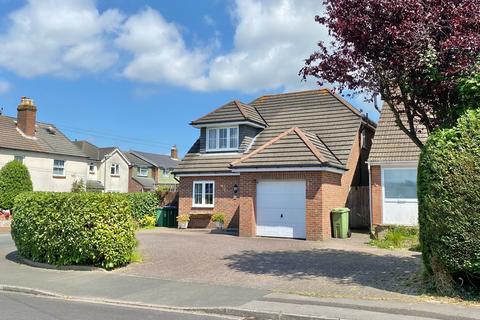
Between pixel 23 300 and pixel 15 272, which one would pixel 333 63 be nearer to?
pixel 23 300

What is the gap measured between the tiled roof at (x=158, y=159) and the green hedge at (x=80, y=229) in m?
48.6

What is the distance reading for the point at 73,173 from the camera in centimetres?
4156

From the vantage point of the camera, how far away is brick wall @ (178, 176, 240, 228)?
22.5 m

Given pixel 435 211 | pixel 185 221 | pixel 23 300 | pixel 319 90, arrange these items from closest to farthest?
pixel 435 211 → pixel 23 300 → pixel 185 221 → pixel 319 90

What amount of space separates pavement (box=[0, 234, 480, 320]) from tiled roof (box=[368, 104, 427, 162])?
1253cm

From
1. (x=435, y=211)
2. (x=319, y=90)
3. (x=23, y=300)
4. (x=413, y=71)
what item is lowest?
(x=23, y=300)

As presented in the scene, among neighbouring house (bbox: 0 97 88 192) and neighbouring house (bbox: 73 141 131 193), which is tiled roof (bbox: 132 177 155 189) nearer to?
neighbouring house (bbox: 73 141 131 193)

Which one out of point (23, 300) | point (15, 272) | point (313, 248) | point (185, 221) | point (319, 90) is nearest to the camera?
point (23, 300)

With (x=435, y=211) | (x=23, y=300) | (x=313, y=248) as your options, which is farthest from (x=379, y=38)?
(x=23, y=300)

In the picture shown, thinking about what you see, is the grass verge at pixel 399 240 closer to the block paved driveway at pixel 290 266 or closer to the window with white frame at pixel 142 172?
the block paved driveway at pixel 290 266

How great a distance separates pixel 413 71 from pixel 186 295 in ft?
21.8

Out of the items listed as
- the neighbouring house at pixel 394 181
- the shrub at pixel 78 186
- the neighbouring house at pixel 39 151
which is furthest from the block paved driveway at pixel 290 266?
the shrub at pixel 78 186

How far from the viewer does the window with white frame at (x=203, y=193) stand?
23.4 m

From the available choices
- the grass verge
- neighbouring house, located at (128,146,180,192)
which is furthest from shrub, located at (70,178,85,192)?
the grass verge
